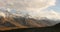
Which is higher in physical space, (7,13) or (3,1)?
(3,1)

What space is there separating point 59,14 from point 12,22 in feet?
1.22

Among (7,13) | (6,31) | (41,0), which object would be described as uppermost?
(41,0)

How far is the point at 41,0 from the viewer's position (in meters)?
1.09

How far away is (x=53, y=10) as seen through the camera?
1021 millimetres

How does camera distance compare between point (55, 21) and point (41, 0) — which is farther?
point (41, 0)

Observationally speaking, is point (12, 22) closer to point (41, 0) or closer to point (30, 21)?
point (30, 21)

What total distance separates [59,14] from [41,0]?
0.68 ft

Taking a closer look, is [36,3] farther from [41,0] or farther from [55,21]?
[55,21]

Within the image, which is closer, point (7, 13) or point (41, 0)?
point (7, 13)

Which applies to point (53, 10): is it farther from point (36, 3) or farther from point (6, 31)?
point (6, 31)

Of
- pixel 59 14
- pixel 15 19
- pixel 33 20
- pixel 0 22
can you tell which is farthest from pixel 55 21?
pixel 0 22

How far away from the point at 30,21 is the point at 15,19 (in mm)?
116

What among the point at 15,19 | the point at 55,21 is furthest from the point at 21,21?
the point at 55,21

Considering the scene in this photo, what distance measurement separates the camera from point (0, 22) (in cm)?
97
